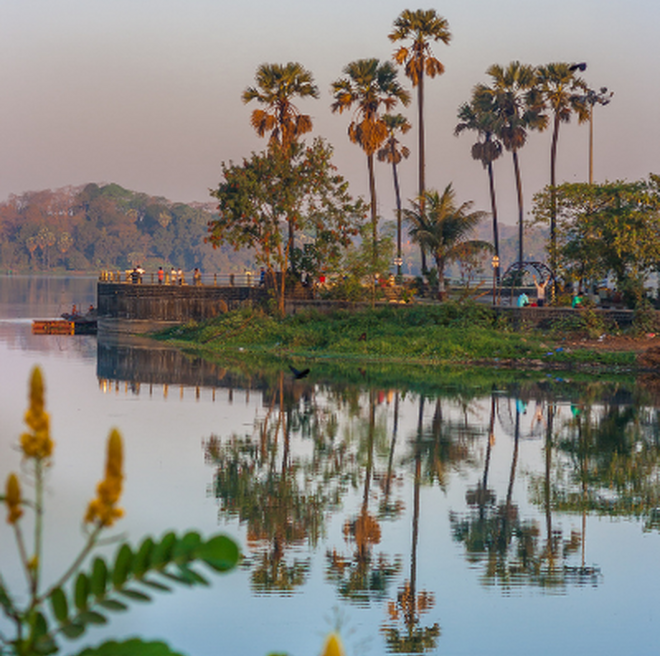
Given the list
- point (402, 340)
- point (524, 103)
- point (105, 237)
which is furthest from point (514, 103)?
point (105, 237)

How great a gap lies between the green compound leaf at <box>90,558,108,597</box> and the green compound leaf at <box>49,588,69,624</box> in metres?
0.07

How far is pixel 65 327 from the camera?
2026 inches

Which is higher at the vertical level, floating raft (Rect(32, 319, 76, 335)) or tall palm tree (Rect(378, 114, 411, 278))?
tall palm tree (Rect(378, 114, 411, 278))

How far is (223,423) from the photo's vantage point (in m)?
19.9

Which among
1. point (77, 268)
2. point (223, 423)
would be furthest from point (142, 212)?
point (223, 423)

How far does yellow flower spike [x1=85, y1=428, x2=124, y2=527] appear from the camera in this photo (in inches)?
70.1

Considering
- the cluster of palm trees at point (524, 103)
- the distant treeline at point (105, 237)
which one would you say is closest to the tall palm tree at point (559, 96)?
the cluster of palm trees at point (524, 103)

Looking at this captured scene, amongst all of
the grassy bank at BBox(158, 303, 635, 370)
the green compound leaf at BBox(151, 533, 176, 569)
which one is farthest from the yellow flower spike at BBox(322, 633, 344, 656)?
the grassy bank at BBox(158, 303, 635, 370)

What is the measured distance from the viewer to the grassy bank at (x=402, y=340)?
30.8 metres

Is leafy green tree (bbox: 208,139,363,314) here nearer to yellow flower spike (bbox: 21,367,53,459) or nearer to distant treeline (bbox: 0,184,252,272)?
yellow flower spike (bbox: 21,367,53,459)

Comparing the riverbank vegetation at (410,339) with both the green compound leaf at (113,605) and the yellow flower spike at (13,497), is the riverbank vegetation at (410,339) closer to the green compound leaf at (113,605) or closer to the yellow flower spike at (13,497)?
the green compound leaf at (113,605)

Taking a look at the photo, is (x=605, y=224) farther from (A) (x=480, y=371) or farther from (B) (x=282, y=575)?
(B) (x=282, y=575)

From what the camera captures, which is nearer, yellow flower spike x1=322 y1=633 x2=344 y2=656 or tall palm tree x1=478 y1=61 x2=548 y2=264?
yellow flower spike x1=322 y1=633 x2=344 y2=656

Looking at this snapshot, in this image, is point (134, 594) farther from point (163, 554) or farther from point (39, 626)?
point (39, 626)
